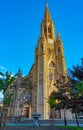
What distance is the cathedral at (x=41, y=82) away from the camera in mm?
52219

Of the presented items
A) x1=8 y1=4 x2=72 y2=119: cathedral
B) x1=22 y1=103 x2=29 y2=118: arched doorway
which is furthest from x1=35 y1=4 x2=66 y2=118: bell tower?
x1=22 y1=103 x2=29 y2=118: arched doorway

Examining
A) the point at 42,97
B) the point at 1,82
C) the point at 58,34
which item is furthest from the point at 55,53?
the point at 1,82

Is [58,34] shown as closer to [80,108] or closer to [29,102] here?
[29,102]

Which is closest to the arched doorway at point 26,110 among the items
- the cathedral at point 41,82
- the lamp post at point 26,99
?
the cathedral at point 41,82

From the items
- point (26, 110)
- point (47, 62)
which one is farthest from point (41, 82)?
point (26, 110)

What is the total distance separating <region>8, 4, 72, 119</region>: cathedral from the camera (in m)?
52.2

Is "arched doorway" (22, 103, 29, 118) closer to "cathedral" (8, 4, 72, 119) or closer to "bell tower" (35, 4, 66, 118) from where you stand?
"cathedral" (8, 4, 72, 119)

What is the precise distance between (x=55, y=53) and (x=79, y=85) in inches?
1638

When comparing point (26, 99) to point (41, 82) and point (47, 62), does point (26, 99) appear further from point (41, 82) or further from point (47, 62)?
point (47, 62)

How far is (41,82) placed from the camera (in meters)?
54.2

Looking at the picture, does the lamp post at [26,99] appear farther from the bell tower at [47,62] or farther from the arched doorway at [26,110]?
the bell tower at [47,62]

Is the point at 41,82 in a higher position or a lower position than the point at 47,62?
lower

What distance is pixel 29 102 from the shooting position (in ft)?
181

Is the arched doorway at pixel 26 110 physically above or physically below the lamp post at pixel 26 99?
below
